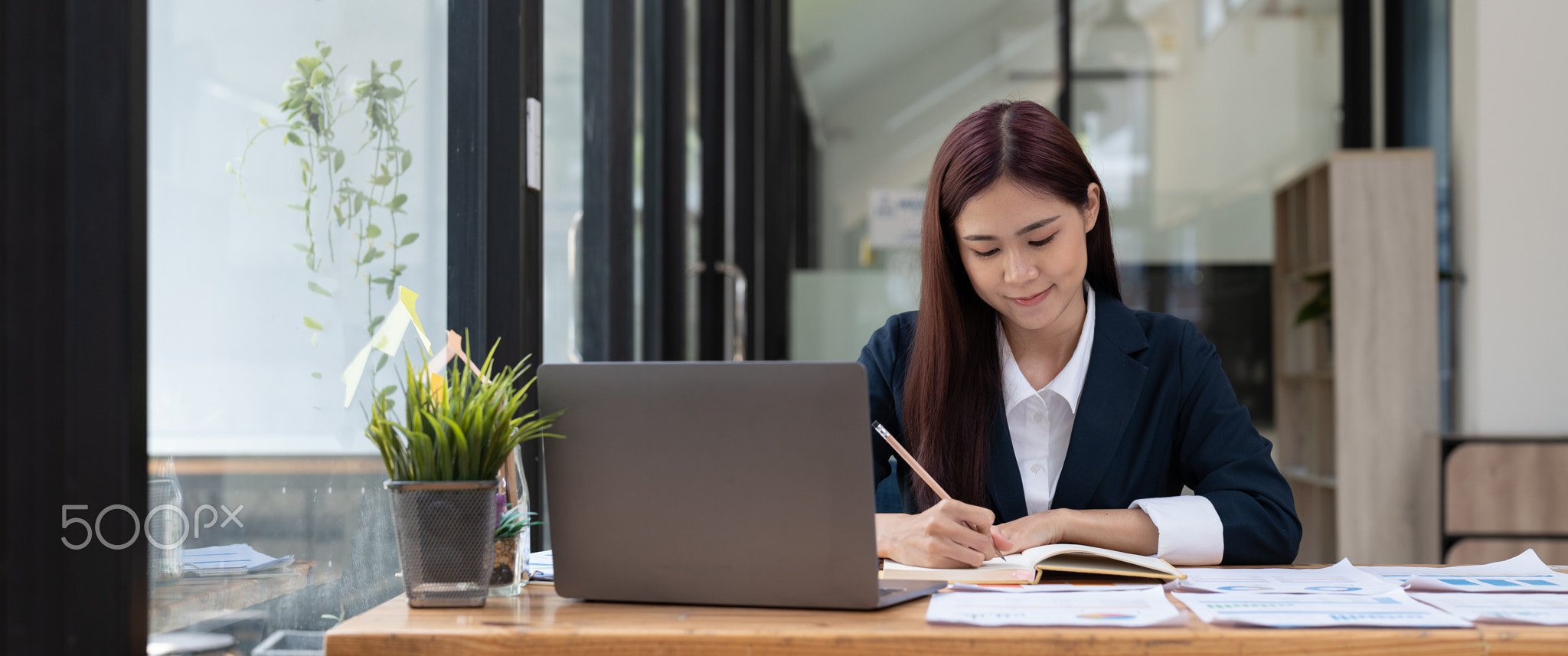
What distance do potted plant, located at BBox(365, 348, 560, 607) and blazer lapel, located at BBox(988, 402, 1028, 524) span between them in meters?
0.73

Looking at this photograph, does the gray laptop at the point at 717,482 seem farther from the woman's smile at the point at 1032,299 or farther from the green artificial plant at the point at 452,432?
the woman's smile at the point at 1032,299

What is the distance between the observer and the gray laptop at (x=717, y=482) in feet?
3.12

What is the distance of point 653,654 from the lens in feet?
2.91

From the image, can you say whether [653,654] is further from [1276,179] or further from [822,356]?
[1276,179]

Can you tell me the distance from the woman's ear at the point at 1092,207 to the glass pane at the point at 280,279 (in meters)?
0.88

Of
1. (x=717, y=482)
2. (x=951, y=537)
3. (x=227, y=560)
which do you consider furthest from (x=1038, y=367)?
(x=227, y=560)

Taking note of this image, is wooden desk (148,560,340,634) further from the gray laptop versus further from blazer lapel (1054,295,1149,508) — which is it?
blazer lapel (1054,295,1149,508)

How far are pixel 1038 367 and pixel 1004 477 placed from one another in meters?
0.19

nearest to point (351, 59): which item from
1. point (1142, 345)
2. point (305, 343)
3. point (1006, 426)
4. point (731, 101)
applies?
point (305, 343)

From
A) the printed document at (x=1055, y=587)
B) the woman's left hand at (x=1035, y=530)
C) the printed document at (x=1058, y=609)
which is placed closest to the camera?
the printed document at (x=1058, y=609)

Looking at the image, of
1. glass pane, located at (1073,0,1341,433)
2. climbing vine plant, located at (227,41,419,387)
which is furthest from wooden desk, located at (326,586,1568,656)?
glass pane, located at (1073,0,1341,433)

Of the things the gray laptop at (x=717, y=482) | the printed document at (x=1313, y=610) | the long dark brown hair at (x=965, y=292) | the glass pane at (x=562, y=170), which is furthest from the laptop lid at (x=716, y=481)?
the glass pane at (x=562, y=170)

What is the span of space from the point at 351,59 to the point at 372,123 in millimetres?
82

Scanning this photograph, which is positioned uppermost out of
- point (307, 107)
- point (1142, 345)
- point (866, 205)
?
point (866, 205)
